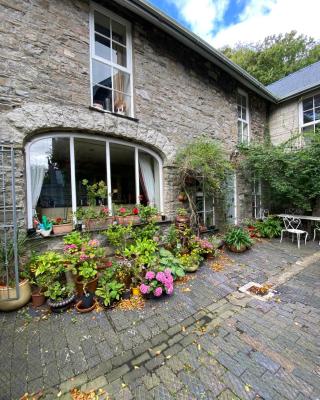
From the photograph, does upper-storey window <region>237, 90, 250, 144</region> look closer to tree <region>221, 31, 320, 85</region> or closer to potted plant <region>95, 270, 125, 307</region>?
potted plant <region>95, 270, 125, 307</region>

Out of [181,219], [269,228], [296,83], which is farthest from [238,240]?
[296,83]

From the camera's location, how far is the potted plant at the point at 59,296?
2.63 metres

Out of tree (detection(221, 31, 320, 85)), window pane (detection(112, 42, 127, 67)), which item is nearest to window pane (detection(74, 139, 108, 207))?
window pane (detection(112, 42, 127, 67))

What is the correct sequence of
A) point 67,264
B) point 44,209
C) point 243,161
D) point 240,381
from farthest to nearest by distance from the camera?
point 243,161
point 44,209
point 67,264
point 240,381

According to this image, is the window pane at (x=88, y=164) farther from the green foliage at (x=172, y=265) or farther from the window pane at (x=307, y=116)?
the window pane at (x=307, y=116)

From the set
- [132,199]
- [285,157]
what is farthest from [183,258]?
[285,157]

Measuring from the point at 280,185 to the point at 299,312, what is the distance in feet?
15.0

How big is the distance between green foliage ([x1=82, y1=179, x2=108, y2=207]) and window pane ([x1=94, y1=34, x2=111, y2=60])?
2.63 m

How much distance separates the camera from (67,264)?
2957 millimetres

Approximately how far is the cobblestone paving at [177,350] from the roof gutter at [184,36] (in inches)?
210

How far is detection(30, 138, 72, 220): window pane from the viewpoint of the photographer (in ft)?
11.2

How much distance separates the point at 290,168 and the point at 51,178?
6.67 meters

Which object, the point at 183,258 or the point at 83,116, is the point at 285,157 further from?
the point at 83,116

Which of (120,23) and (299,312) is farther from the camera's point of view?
(120,23)
